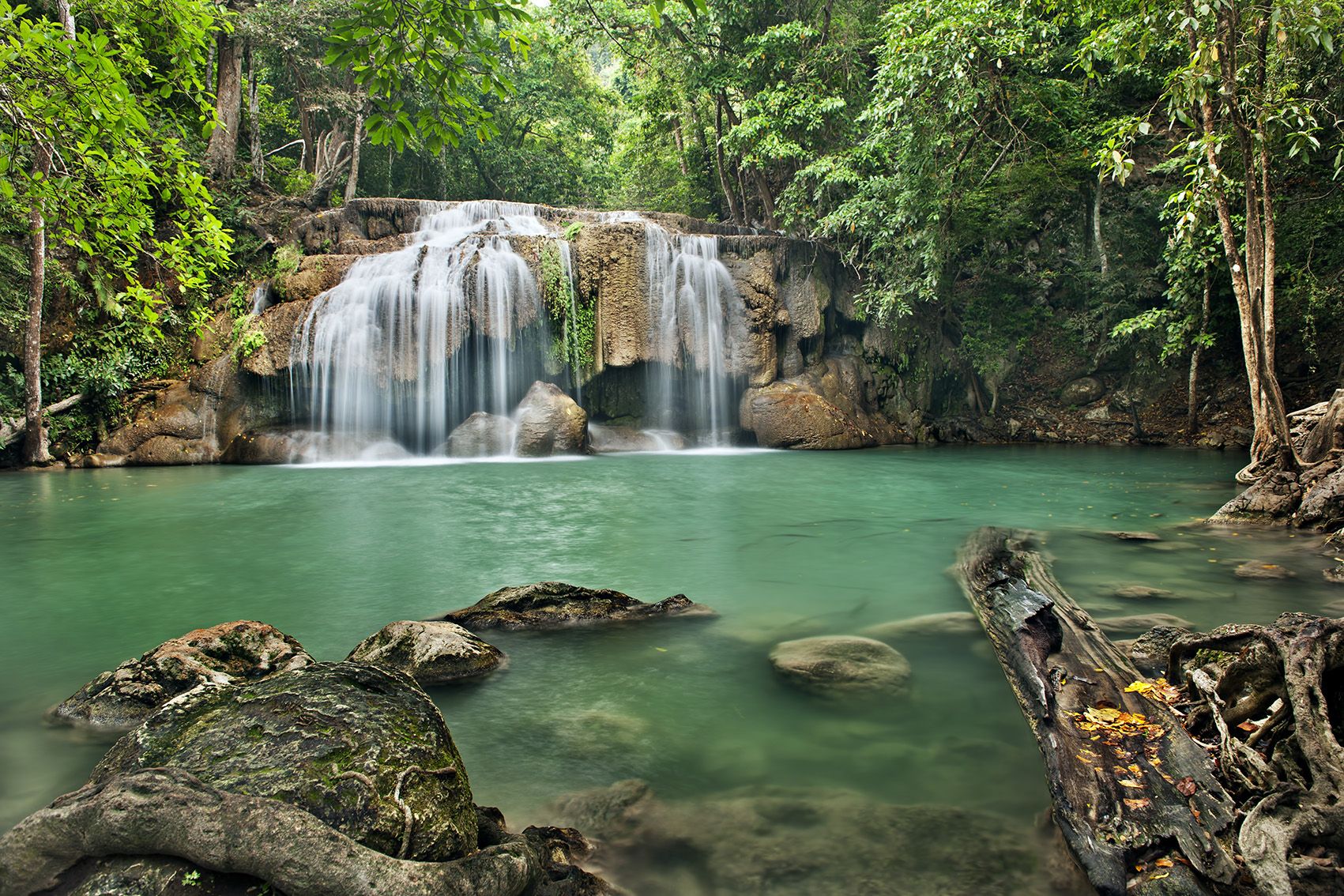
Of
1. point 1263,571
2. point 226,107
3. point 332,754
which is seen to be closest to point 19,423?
point 226,107

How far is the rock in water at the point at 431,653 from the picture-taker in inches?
141

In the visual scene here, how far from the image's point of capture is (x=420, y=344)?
50.6ft

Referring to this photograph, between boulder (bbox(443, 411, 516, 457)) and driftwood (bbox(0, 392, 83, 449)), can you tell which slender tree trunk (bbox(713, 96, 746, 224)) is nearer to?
boulder (bbox(443, 411, 516, 457))

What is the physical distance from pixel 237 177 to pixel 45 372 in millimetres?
7213

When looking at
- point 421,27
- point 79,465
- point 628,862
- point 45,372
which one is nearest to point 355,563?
point 421,27

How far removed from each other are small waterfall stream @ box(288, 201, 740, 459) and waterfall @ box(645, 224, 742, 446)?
27mm

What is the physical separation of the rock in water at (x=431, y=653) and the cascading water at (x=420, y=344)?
40.5 ft

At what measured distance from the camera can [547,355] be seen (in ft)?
54.6

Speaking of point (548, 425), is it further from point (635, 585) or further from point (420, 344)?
point (635, 585)

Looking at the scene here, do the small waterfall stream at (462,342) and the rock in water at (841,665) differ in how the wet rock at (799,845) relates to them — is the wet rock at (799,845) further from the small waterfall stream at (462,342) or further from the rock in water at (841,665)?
the small waterfall stream at (462,342)

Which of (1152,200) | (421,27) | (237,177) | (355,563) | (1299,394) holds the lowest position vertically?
(355,563)

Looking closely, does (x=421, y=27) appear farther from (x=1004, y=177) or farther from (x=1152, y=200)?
(x=1152, y=200)

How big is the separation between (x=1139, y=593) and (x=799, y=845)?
12.7 feet

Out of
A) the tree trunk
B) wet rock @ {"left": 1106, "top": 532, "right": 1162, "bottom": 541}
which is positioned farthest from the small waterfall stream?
wet rock @ {"left": 1106, "top": 532, "right": 1162, "bottom": 541}
